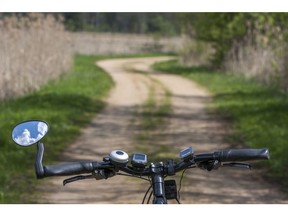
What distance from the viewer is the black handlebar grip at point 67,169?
254 cm

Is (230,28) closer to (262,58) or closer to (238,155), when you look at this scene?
(262,58)

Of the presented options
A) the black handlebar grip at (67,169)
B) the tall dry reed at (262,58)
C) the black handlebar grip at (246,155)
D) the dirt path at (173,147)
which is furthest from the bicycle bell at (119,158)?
the tall dry reed at (262,58)

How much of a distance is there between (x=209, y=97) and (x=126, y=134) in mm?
6588

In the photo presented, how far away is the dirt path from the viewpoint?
287 inches

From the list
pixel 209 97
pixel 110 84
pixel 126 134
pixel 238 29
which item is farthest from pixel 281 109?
pixel 238 29

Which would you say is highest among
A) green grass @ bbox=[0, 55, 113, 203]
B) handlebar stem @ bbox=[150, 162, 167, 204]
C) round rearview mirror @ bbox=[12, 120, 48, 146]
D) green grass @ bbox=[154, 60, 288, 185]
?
round rearview mirror @ bbox=[12, 120, 48, 146]

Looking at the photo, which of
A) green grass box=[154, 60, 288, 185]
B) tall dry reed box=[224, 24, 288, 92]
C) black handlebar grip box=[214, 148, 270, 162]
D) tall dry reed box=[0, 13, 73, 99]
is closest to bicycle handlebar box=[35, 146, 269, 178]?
black handlebar grip box=[214, 148, 270, 162]

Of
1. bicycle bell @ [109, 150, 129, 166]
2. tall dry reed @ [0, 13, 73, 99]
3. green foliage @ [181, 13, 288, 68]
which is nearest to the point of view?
bicycle bell @ [109, 150, 129, 166]

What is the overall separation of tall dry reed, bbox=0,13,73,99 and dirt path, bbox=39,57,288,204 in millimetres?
1872

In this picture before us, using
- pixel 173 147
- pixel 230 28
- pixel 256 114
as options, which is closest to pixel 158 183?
pixel 173 147

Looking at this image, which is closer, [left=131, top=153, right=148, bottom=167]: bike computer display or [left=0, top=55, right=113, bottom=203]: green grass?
[left=131, top=153, right=148, bottom=167]: bike computer display

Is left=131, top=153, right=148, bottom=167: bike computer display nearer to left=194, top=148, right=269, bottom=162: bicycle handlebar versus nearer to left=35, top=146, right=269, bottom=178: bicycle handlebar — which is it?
left=35, top=146, right=269, bottom=178: bicycle handlebar

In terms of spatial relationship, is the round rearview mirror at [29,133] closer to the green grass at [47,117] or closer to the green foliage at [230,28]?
the green grass at [47,117]

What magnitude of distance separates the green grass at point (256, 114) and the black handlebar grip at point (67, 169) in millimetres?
5611
